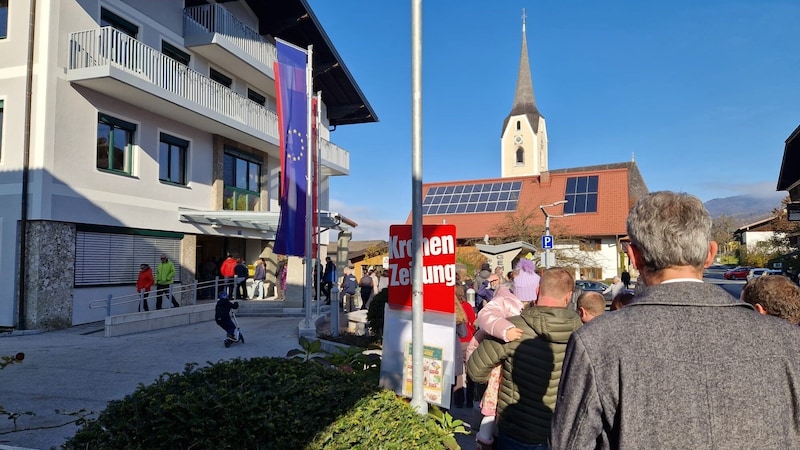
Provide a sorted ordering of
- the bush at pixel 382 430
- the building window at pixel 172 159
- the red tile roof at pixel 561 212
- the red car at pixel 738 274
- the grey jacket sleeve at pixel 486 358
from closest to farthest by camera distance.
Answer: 1. the bush at pixel 382 430
2. the grey jacket sleeve at pixel 486 358
3. the building window at pixel 172 159
4. the red tile roof at pixel 561 212
5. the red car at pixel 738 274

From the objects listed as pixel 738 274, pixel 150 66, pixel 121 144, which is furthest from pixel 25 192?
pixel 738 274

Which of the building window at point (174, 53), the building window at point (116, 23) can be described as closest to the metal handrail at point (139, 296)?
the building window at point (174, 53)

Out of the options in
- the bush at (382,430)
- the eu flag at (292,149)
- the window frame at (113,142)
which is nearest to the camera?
the bush at (382,430)

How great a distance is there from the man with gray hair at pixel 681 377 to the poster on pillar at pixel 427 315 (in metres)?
2.48

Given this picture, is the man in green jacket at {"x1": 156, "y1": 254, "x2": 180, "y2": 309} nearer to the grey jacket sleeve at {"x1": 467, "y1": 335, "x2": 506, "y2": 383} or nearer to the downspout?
the downspout

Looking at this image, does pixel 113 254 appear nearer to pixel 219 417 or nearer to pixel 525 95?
pixel 219 417

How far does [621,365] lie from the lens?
164cm

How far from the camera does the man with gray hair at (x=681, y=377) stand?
159 centimetres

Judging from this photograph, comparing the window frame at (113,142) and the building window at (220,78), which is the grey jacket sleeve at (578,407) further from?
the building window at (220,78)

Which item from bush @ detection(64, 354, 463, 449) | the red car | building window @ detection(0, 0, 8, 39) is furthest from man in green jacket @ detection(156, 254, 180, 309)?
the red car

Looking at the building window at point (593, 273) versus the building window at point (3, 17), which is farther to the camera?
the building window at point (593, 273)

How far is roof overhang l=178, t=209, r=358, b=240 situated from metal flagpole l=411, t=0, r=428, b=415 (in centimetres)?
1396

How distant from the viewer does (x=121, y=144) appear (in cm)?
1620

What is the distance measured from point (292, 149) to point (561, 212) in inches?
1463
